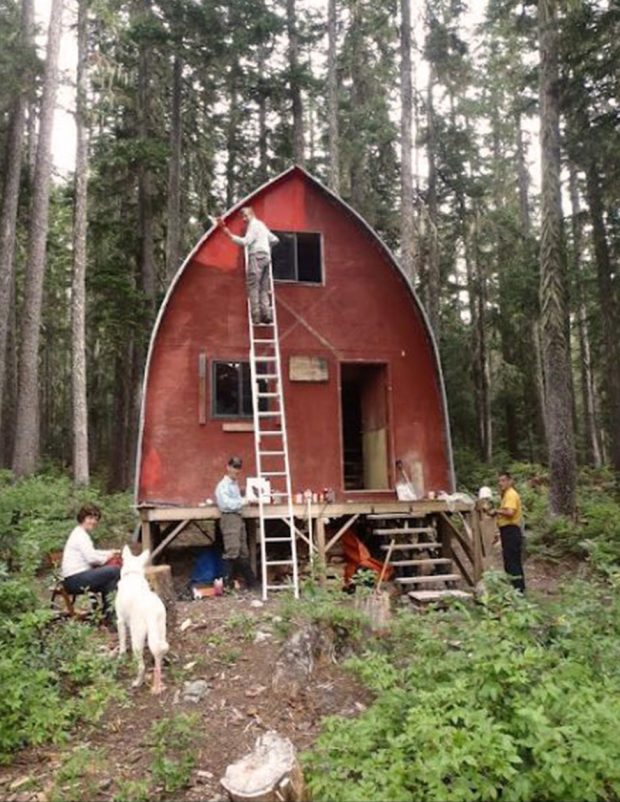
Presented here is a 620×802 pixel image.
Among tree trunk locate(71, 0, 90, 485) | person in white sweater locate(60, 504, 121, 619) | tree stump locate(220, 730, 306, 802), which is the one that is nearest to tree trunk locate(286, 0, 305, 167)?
tree trunk locate(71, 0, 90, 485)

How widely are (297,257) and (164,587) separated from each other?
22.3ft

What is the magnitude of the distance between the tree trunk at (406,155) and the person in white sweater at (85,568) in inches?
448

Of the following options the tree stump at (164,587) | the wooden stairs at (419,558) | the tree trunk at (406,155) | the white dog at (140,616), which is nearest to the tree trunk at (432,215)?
the tree trunk at (406,155)

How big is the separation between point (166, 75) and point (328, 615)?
20.4 m

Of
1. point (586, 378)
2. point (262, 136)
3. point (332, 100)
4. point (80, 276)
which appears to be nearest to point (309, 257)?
point (80, 276)

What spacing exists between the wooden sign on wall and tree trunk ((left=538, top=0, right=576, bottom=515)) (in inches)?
183

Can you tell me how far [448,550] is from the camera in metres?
11.7

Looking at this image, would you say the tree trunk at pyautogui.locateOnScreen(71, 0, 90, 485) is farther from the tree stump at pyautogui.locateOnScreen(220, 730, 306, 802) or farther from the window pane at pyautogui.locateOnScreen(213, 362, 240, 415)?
the tree stump at pyautogui.locateOnScreen(220, 730, 306, 802)

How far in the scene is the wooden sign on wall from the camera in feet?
39.3

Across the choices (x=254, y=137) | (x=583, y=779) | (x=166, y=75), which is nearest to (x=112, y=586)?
(x=583, y=779)

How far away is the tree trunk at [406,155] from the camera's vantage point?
1770 cm

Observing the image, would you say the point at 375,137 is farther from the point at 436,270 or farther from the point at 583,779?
the point at 583,779

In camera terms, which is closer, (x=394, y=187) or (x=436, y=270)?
(x=436, y=270)

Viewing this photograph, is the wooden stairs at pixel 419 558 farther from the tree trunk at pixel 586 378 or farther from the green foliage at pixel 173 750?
the tree trunk at pixel 586 378
